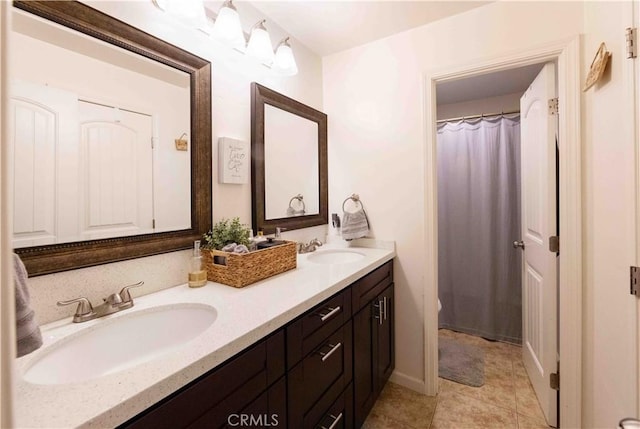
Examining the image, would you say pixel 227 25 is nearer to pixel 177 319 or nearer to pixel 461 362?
pixel 177 319

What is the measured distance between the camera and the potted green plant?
52.9 inches

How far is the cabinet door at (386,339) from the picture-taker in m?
1.74

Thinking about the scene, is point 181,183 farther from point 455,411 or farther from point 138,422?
point 455,411

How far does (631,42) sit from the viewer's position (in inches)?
38.8

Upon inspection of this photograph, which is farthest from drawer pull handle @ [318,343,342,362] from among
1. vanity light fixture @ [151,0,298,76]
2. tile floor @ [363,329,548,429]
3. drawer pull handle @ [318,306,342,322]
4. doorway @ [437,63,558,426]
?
vanity light fixture @ [151,0,298,76]

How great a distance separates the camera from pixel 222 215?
149 cm

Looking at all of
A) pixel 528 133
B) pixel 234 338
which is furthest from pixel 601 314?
pixel 234 338

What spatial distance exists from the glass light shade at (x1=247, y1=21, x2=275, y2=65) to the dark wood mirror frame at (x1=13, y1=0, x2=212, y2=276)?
0.29 meters

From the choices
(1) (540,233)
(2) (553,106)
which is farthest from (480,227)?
(2) (553,106)

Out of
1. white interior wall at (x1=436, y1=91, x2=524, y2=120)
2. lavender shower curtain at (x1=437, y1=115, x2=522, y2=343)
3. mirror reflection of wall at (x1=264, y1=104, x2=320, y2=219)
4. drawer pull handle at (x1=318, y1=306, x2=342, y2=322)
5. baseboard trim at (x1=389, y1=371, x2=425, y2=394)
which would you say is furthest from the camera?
white interior wall at (x1=436, y1=91, x2=524, y2=120)

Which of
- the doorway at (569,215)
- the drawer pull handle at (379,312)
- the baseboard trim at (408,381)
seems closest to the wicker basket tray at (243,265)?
the drawer pull handle at (379,312)

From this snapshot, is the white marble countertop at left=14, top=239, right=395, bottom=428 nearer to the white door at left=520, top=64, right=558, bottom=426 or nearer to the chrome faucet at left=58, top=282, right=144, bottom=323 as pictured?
the chrome faucet at left=58, top=282, right=144, bottom=323

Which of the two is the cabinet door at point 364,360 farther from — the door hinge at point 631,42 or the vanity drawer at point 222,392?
the door hinge at point 631,42

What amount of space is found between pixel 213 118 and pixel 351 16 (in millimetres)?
1077
